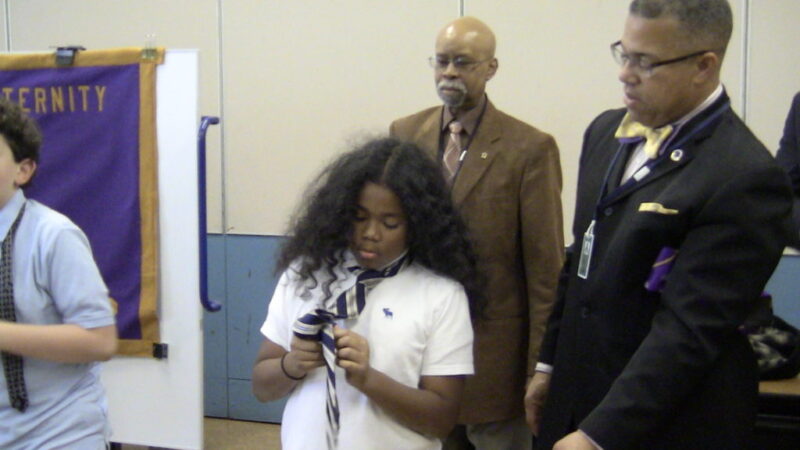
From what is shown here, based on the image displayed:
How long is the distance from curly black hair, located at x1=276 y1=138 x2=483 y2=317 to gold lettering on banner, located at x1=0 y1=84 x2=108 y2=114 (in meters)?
1.68

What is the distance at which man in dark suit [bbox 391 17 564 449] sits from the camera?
2.11 metres

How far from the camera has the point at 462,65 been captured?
217cm

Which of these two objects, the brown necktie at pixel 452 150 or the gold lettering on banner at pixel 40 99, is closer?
the brown necktie at pixel 452 150

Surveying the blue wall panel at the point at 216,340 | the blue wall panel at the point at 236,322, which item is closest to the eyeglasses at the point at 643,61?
the blue wall panel at the point at 236,322

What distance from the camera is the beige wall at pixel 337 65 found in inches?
123

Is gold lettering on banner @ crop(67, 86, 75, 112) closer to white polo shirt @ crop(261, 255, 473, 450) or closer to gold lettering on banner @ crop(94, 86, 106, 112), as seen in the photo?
gold lettering on banner @ crop(94, 86, 106, 112)

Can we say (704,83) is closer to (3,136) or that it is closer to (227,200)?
(3,136)

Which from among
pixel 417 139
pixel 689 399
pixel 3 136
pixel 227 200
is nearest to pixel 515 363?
pixel 417 139

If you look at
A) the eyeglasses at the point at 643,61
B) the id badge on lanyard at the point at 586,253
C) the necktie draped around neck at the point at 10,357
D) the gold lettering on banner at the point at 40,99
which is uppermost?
the eyeglasses at the point at 643,61

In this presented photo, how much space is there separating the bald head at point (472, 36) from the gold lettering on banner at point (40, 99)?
1.65 meters

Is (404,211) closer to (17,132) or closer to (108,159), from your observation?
(17,132)

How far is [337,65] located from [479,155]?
1.68 meters

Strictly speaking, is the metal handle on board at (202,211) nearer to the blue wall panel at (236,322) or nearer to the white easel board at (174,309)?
the white easel board at (174,309)

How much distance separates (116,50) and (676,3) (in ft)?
7.28
